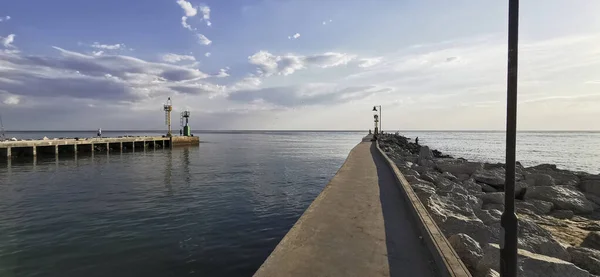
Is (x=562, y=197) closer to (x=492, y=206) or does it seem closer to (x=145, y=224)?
(x=492, y=206)

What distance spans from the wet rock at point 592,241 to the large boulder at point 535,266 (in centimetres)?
330

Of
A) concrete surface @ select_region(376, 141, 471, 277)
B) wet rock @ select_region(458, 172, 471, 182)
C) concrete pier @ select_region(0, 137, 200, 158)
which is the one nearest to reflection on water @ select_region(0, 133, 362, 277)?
concrete surface @ select_region(376, 141, 471, 277)

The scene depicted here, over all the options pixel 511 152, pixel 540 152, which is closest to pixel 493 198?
pixel 511 152

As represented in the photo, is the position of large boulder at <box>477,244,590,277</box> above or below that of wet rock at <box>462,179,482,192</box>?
above

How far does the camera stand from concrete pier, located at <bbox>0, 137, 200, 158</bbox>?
3139 cm

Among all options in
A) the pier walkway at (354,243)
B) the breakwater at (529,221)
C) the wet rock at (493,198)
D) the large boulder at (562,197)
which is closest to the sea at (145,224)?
the pier walkway at (354,243)

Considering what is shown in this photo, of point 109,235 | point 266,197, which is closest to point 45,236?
point 109,235

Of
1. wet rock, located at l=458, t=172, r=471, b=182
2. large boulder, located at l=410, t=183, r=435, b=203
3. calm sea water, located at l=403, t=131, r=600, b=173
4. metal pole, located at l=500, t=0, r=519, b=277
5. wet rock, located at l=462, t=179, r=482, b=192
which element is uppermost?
metal pole, located at l=500, t=0, r=519, b=277

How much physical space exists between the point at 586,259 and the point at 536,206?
514 centimetres

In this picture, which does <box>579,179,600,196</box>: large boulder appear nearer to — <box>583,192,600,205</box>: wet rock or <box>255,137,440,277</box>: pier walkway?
<box>583,192,600,205</box>: wet rock

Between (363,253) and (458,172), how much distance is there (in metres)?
12.8

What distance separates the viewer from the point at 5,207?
11469mm

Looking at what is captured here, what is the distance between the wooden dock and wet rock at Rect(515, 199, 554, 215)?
124 ft

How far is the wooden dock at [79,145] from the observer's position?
31.6m
